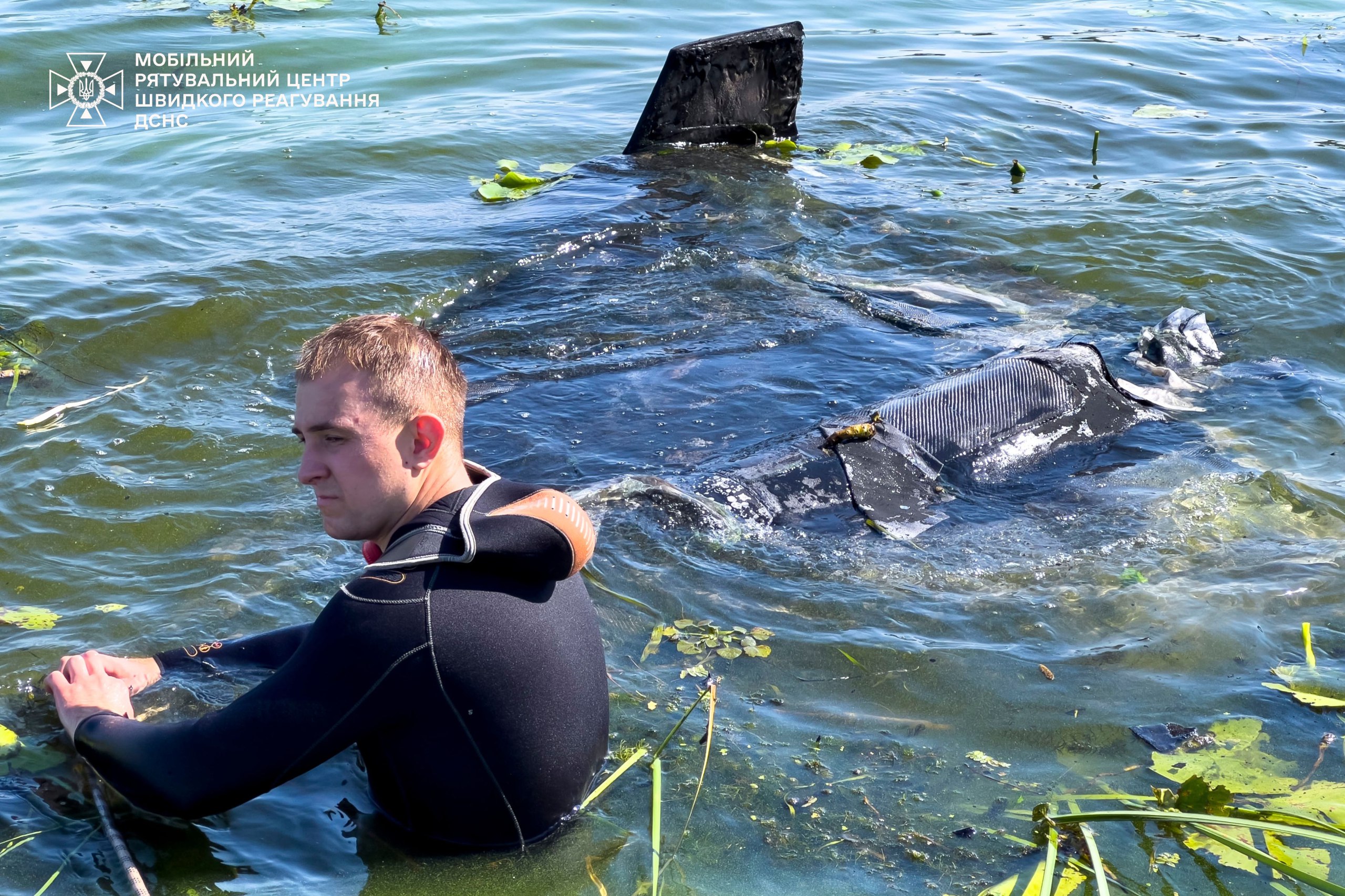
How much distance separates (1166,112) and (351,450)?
10381 mm

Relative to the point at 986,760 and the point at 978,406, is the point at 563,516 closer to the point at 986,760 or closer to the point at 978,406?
the point at 986,760

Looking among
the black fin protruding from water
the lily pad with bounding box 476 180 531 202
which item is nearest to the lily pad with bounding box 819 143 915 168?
the black fin protruding from water

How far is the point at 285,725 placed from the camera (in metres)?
2.62

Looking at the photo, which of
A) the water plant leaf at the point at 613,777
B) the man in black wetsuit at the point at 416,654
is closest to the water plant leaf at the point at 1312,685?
the water plant leaf at the point at 613,777

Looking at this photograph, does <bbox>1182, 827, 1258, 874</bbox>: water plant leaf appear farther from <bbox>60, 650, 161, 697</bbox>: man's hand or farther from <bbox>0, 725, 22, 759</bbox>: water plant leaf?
<bbox>0, 725, 22, 759</bbox>: water plant leaf

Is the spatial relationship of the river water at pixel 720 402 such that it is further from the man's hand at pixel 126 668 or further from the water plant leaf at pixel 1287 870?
the water plant leaf at pixel 1287 870

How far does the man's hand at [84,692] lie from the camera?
9.97 ft

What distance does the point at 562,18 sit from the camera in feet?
45.6

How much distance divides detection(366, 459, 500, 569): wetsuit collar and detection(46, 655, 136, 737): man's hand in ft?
3.00

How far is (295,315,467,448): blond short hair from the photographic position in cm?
279

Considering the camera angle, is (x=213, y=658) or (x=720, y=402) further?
(x=720, y=402)

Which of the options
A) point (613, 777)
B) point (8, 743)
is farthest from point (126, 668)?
point (613, 777)

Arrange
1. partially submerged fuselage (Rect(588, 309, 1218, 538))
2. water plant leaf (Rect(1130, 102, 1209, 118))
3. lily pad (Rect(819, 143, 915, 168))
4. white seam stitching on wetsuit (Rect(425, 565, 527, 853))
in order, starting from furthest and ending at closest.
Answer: water plant leaf (Rect(1130, 102, 1209, 118))
lily pad (Rect(819, 143, 915, 168))
partially submerged fuselage (Rect(588, 309, 1218, 538))
white seam stitching on wetsuit (Rect(425, 565, 527, 853))

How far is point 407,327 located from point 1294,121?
10.3 metres
